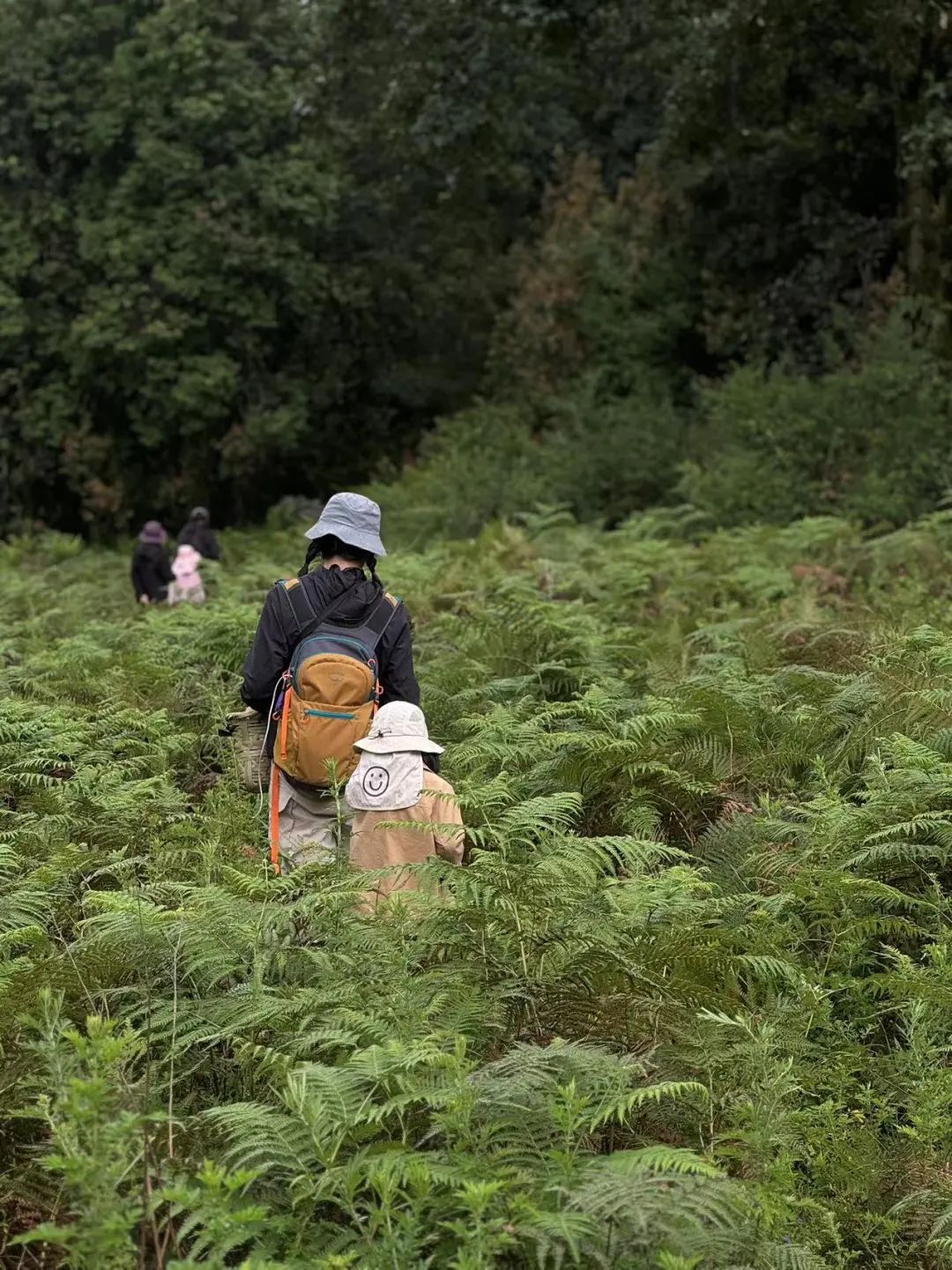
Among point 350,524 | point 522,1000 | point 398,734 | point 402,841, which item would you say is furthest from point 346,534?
point 522,1000

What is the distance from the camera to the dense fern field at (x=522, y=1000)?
3.45 metres

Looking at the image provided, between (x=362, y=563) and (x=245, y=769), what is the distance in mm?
959

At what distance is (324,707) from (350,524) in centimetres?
75

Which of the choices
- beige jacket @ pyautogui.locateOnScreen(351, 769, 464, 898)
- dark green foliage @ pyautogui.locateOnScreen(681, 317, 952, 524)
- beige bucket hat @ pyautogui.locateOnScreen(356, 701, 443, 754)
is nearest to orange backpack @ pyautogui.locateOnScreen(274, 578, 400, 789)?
beige bucket hat @ pyautogui.locateOnScreen(356, 701, 443, 754)

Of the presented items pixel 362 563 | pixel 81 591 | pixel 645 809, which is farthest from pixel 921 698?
pixel 81 591

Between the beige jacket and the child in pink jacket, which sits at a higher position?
the beige jacket

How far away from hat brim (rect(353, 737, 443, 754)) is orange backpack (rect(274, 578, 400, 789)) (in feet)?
0.60

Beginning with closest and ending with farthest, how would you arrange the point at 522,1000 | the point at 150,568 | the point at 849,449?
the point at 522,1000 → the point at 150,568 → the point at 849,449

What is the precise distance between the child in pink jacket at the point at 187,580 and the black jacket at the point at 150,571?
0.40 m

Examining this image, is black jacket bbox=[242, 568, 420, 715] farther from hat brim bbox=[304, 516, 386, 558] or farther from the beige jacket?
the beige jacket

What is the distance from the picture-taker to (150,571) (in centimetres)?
1712

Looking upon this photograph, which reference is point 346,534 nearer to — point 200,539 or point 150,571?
point 150,571

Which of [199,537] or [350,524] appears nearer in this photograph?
[350,524]

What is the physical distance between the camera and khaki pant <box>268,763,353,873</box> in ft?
18.5
